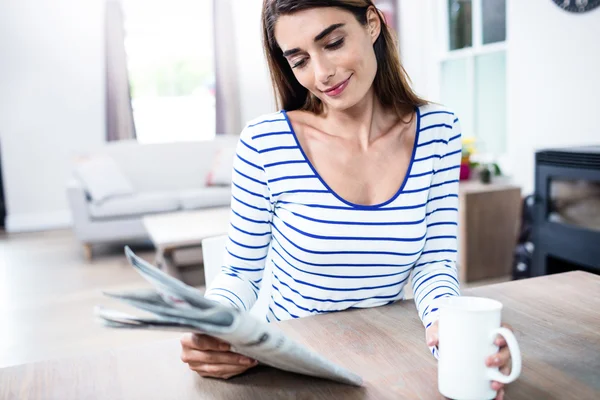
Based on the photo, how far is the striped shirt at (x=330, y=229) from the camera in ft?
3.36

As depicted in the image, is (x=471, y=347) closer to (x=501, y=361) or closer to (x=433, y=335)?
(x=501, y=361)

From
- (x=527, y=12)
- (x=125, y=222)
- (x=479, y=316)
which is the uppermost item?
(x=527, y=12)

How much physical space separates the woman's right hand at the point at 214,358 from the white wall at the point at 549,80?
271 centimetres

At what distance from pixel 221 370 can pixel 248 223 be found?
38 cm

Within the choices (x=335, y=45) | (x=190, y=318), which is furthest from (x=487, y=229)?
(x=190, y=318)

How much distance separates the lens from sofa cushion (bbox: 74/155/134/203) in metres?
4.43

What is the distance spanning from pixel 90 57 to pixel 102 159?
2028 millimetres

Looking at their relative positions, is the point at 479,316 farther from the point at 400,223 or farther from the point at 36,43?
the point at 36,43

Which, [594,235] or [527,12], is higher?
[527,12]

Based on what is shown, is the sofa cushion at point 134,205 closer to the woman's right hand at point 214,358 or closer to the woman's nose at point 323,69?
the woman's nose at point 323,69

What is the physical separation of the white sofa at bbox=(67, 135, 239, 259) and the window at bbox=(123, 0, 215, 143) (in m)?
1.70

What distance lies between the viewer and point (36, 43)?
604 cm

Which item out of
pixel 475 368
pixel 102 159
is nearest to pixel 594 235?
pixel 475 368

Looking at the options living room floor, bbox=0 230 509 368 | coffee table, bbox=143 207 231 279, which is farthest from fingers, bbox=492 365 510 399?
coffee table, bbox=143 207 231 279
